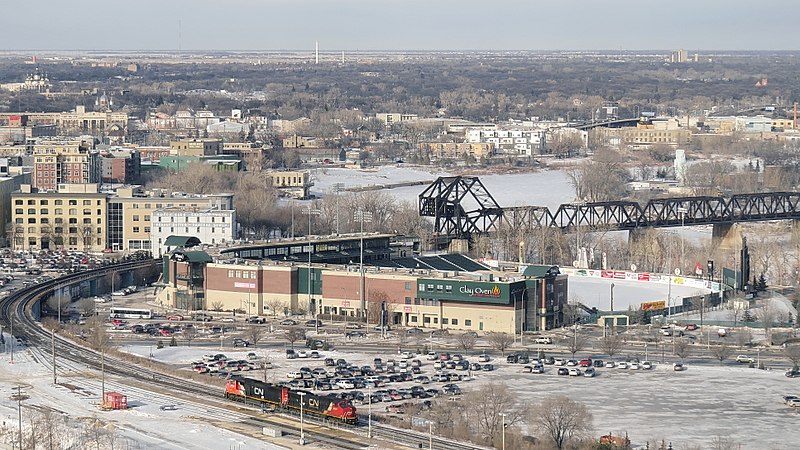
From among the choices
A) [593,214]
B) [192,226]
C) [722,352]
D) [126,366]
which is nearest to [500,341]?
[722,352]

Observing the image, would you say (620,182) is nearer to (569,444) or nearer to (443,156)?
(443,156)

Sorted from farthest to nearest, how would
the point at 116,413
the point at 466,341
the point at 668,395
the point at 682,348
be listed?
the point at 466,341 < the point at 682,348 < the point at 668,395 < the point at 116,413

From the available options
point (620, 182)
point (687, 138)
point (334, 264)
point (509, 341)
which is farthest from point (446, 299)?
point (687, 138)

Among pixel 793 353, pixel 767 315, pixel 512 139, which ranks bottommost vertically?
pixel 793 353

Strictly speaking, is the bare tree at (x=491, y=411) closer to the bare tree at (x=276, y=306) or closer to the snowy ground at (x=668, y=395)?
the snowy ground at (x=668, y=395)

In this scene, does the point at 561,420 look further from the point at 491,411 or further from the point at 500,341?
the point at 500,341

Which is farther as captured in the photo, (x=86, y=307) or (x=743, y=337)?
(x=86, y=307)

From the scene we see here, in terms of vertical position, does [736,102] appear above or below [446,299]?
above
